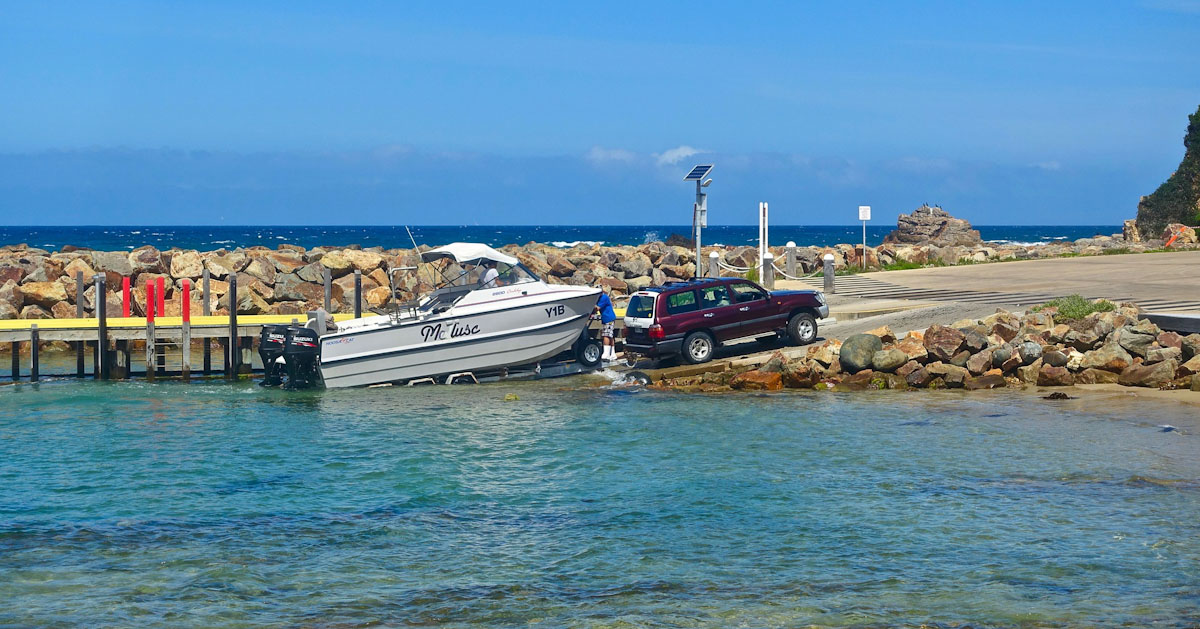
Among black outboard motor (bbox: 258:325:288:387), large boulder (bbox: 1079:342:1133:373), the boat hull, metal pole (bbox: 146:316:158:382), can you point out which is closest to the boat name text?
the boat hull

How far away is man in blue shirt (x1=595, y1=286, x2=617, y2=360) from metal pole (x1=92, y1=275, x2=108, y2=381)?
10957 millimetres

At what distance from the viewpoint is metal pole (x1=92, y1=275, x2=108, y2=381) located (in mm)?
25625

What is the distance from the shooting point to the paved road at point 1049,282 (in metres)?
28.0

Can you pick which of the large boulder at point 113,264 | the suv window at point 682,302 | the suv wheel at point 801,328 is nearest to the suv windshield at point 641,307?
the suv window at point 682,302

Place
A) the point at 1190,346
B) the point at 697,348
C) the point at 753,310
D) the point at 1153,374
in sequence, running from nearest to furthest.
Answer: the point at 1153,374 → the point at 1190,346 → the point at 697,348 → the point at 753,310

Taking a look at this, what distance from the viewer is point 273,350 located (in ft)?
78.0

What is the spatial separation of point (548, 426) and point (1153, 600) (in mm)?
10844

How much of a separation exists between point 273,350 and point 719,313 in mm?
9199

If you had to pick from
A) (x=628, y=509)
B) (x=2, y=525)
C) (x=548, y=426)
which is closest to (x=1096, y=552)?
(x=628, y=509)

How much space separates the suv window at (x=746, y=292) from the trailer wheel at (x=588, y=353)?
3.28 metres

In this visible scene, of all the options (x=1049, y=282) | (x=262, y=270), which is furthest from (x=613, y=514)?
(x=262, y=270)

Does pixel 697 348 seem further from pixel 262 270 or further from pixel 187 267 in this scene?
pixel 187 267

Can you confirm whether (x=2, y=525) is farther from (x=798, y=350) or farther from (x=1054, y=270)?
(x=1054, y=270)

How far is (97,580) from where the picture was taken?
11.1 meters
